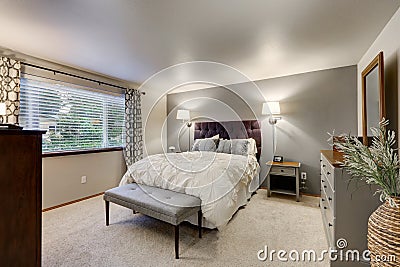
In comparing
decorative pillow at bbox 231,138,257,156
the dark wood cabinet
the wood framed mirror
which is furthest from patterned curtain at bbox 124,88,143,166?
the wood framed mirror

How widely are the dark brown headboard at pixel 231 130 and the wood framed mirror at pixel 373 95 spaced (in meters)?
1.81

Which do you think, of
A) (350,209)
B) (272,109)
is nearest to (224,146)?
(272,109)

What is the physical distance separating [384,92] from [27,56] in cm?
450

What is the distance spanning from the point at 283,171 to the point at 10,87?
4.27 meters

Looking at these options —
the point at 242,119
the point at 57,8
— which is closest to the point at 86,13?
the point at 57,8

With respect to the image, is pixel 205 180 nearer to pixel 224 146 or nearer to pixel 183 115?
pixel 224 146

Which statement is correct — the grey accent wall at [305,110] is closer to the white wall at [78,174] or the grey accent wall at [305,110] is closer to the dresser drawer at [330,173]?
the dresser drawer at [330,173]

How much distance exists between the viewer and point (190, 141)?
4.88 m

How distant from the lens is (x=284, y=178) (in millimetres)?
3824

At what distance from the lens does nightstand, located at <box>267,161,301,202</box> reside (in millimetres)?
3324

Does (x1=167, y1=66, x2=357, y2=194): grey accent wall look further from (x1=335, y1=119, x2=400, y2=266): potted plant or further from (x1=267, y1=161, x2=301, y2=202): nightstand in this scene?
(x1=335, y1=119, x2=400, y2=266): potted plant

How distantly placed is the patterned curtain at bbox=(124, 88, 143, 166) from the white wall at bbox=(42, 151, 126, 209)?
0.69ft

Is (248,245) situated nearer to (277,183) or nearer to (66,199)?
(277,183)

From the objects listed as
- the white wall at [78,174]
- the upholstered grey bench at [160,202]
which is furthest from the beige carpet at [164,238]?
the white wall at [78,174]
